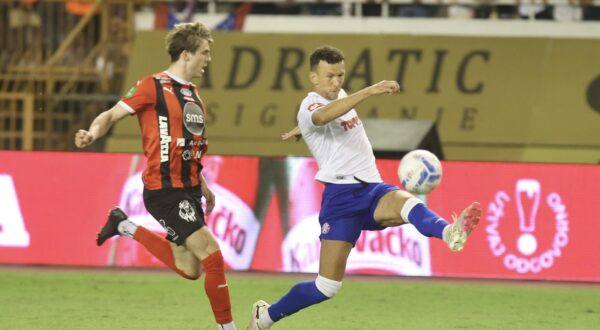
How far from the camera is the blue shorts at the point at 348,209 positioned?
692 cm

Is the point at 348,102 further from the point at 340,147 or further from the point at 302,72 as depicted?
the point at 302,72

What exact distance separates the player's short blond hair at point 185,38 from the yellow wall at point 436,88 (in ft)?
28.8

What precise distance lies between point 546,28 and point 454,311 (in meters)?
8.10

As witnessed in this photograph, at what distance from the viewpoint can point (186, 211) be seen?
268 inches

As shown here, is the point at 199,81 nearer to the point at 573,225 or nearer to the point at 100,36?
the point at 100,36

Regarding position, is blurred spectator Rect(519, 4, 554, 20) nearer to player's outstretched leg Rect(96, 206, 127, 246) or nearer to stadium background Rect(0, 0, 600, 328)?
stadium background Rect(0, 0, 600, 328)

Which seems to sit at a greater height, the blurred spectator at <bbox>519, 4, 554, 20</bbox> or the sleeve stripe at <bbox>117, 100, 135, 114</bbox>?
the sleeve stripe at <bbox>117, 100, 135, 114</bbox>

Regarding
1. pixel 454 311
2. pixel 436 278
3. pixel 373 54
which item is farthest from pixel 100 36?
pixel 454 311

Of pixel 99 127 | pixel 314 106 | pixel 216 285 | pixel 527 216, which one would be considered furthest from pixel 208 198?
pixel 527 216

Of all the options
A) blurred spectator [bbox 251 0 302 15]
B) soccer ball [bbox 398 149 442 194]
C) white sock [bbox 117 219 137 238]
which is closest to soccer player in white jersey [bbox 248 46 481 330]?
soccer ball [bbox 398 149 442 194]

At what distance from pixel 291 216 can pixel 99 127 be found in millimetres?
4902

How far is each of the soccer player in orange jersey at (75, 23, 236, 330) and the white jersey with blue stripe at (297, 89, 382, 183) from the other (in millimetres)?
638

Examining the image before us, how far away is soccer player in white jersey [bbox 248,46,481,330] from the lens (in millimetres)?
6852

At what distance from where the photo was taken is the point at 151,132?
6.75 m
